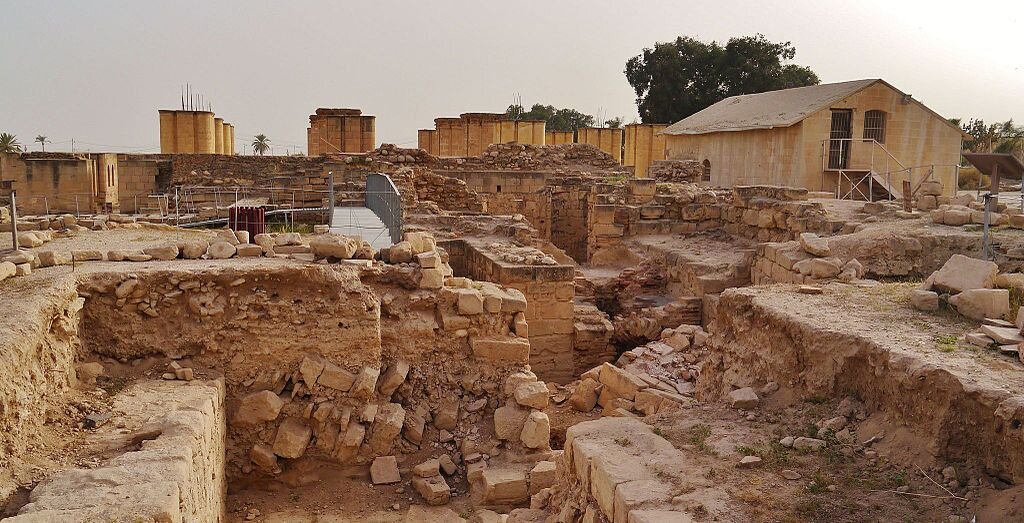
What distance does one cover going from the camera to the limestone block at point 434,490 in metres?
6.48

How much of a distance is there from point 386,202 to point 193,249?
15.3 feet

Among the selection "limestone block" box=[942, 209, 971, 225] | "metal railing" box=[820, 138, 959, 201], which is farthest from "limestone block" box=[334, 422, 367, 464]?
"metal railing" box=[820, 138, 959, 201]

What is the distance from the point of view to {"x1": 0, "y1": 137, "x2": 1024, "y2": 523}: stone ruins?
13.6 ft

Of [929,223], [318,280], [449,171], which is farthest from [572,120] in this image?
[318,280]

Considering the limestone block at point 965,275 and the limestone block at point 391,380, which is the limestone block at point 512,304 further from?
the limestone block at point 965,275

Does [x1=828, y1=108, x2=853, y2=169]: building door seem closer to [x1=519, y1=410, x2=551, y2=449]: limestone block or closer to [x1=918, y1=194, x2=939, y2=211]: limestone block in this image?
[x1=918, y1=194, x2=939, y2=211]: limestone block

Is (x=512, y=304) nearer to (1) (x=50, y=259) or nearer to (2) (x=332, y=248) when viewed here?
(2) (x=332, y=248)

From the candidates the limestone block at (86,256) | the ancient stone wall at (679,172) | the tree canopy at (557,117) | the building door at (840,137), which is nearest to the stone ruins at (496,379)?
the limestone block at (86,256)

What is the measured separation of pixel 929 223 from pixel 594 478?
26.0ft

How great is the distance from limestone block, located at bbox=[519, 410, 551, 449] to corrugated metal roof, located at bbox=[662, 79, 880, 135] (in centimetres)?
1572

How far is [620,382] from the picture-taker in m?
8.12

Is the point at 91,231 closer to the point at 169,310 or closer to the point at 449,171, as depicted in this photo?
the point at 169,310

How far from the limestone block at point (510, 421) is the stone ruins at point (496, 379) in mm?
19

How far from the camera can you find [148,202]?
19141 millimetres
